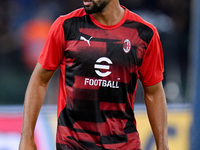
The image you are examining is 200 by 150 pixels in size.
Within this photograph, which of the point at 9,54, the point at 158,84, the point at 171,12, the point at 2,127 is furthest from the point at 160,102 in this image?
the point at 171,12

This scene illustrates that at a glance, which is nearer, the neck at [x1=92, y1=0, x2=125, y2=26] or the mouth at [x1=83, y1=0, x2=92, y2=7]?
the mouth at [x1=83, y1=0, x2=92, y2=7]

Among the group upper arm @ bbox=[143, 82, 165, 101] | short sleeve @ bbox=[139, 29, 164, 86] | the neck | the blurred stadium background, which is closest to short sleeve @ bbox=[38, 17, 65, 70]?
the neck

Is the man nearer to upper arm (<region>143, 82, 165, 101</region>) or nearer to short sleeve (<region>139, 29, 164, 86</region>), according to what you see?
short sleeve (<region>139, 29, 164, 86</region>)

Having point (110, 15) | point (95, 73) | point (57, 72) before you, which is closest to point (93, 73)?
point (95, 73)

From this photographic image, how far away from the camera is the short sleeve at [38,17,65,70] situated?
345 centimetres

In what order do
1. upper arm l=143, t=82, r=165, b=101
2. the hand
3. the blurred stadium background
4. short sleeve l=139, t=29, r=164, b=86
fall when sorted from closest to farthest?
the hand
short sleeve l=139, t=29, r=164, b=86
upper arm l=143, t=82, r=165, b=101
the blurred stadium background

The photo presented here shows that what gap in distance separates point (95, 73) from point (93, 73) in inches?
0.6

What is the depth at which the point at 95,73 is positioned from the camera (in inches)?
136

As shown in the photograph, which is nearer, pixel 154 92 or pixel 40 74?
pixel 40 74

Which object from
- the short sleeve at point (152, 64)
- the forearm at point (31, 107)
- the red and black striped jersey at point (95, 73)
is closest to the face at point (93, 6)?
the red and black striped jersey at point (95, 73)

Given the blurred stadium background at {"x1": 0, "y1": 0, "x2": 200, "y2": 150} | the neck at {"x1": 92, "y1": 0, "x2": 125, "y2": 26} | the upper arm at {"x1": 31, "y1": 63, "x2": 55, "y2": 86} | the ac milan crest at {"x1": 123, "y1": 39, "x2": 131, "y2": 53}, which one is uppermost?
the neck at {"x1": 92, "y1": 0, "x2": 125, "y2": 26}

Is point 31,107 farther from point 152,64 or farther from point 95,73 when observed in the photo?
point 152,64

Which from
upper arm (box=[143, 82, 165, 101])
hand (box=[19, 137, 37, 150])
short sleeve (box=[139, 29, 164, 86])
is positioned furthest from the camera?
upper arm (box=[143, 82, 165, 101])

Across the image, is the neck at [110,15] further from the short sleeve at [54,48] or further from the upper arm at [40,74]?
the upper arm at [40,74]
